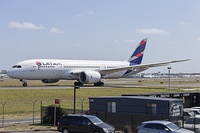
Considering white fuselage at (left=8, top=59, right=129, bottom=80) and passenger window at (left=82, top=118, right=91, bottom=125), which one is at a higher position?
white fuselage at (left=8, top=59, right=129, bottom=80)

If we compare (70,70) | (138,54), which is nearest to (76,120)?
(70,70)

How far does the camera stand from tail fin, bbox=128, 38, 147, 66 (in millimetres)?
92356

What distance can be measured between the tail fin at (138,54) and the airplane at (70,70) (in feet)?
4.68

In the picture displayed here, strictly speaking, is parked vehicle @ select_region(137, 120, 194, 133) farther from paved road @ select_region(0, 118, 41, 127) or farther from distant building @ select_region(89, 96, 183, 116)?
paved road @ select_region(0, 118, 41, 127)

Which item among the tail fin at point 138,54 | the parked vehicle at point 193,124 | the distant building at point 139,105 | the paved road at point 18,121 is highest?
the tail fin at point 138,54

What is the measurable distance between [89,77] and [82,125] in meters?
49.9

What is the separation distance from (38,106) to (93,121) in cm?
2123

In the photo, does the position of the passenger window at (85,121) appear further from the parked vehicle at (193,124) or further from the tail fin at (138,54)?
the tail fin at (138,54)

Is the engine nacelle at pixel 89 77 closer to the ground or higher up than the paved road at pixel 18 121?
higher up

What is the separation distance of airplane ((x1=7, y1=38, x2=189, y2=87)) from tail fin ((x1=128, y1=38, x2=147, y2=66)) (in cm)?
143

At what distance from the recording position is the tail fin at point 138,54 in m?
92.4

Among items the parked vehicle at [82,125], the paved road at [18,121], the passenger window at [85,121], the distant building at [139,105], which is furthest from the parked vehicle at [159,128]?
the paved road at [18,121]

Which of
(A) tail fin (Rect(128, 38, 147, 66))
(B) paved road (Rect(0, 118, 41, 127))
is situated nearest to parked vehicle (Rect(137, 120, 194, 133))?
(B) paved road (Rect(0, 118, 41, 127))

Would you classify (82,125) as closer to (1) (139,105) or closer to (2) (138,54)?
(1) (139,105)
